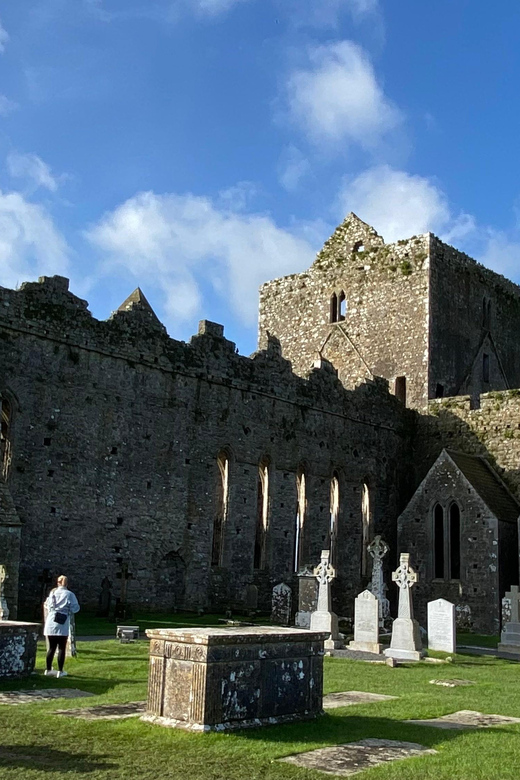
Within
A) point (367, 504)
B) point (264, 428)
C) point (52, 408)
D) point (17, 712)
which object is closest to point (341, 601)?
point (367, 504)

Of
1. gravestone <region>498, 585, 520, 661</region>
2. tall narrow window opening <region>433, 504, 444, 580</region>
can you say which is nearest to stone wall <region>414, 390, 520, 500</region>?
tall narrow window opening <region>433, 504, 444, 580</region>

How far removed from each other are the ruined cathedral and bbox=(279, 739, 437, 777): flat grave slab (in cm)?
1146

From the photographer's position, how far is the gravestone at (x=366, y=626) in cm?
1821

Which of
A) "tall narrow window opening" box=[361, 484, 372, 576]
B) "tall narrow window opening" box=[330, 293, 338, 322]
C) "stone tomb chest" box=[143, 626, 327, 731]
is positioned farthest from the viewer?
"tall narrow window opening" box=[330, 293, 338, 322]

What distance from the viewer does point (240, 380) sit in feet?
85.9

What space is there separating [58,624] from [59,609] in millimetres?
275

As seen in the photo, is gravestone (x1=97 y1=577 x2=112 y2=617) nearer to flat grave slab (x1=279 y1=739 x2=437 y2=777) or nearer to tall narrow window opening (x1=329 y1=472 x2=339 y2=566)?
tall narrow window opening (x1=329 y1=472 x2=339 y2=566)

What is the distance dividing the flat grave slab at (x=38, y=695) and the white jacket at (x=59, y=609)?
1.29 meters

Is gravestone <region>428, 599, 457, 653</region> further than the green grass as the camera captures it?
No

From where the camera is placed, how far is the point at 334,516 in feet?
96.2

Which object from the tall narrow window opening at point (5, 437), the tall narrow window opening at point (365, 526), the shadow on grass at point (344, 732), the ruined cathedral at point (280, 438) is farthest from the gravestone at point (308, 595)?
the shadow on grass at point (344, 732)

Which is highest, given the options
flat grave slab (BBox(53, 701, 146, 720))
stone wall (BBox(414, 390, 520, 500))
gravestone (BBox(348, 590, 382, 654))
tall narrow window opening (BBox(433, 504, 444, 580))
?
stone wall (BBox(414, 390, 520, 500))

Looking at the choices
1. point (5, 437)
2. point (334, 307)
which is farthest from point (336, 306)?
point (5, 437)

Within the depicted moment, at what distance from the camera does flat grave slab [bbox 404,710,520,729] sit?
28.9 ft
